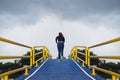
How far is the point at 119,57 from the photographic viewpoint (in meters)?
9.69

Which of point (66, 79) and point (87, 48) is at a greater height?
point (87, 48)

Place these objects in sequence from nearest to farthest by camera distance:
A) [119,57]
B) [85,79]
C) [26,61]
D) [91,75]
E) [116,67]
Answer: [119,57]
[85,79]
[91,75]
[26,61]
[116,67]

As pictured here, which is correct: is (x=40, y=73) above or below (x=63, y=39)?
below

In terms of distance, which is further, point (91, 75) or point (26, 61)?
point (26, 61)

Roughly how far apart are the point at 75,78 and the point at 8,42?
21.2 feet

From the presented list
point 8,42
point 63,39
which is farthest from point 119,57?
point 63,39

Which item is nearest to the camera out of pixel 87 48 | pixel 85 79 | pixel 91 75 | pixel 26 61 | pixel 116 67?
pixel 85 79

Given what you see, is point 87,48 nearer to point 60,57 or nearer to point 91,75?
point 91,75

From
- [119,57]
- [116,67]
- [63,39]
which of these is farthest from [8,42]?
[116,67]

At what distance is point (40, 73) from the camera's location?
63.7 feet

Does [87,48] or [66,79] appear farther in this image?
[87,48]

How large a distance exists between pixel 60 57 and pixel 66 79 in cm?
1114

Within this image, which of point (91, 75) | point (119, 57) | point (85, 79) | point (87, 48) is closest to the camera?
point (119, 57)

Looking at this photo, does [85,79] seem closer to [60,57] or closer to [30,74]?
[30,74]
